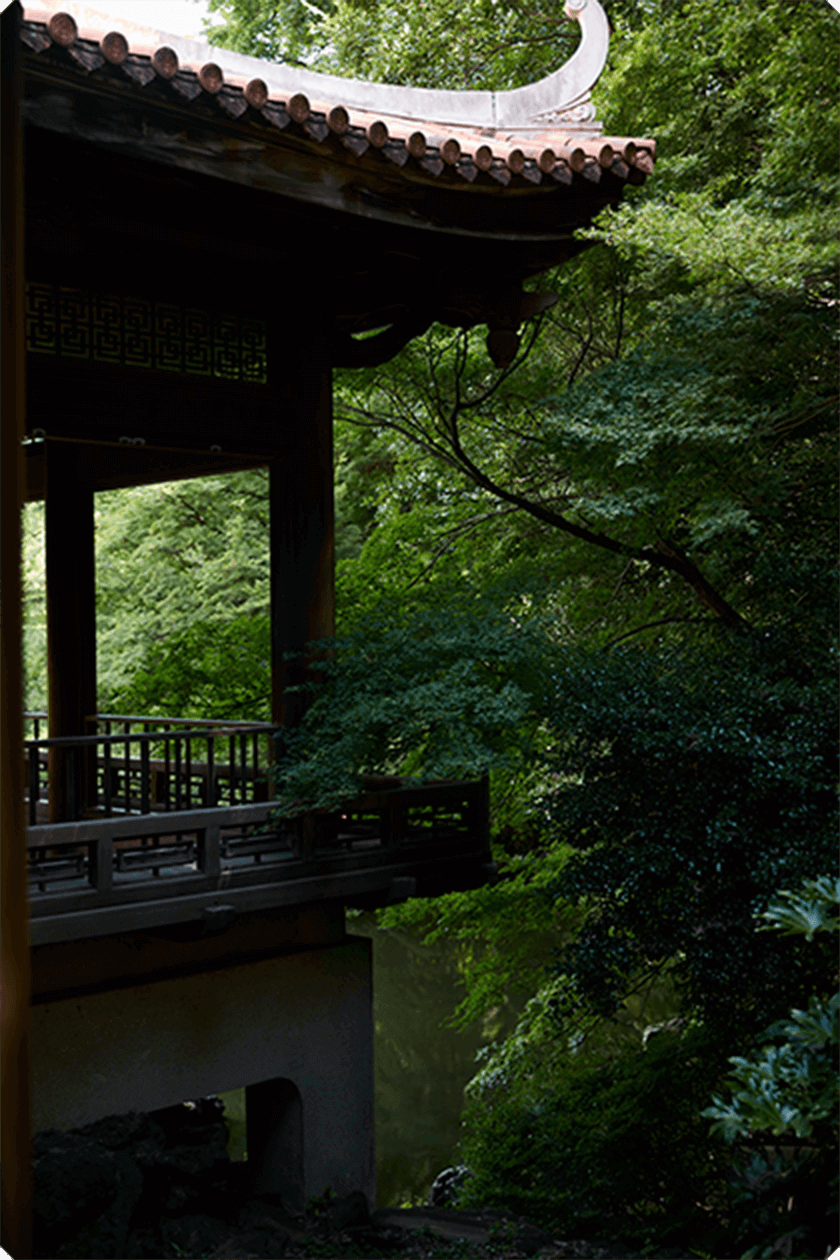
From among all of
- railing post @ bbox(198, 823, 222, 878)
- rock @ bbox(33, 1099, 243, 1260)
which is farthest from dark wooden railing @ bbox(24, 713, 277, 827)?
rock @ bbox(33, 1099, 243, 1260)

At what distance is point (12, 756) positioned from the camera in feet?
7.73

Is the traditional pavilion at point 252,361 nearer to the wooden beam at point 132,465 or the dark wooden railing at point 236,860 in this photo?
the dark wooden railing at point 236,860

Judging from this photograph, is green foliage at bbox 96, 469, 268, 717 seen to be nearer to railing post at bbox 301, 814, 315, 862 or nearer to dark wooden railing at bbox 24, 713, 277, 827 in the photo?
dark wooden railing at bbox 24, 713, 277, 827

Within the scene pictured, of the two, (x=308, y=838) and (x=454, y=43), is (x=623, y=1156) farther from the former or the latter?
(x=454, y=43)

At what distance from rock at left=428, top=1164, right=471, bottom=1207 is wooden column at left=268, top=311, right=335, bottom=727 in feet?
17.1

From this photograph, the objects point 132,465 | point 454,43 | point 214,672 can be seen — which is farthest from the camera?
point 454,43

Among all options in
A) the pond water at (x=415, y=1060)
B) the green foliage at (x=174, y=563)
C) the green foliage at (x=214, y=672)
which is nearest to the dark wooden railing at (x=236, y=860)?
the green foliage at (x=214, y=672)

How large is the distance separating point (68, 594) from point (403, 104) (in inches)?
152

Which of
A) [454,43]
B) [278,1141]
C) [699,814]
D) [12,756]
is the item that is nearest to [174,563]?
[454,43]

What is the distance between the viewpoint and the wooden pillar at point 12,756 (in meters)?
2.35

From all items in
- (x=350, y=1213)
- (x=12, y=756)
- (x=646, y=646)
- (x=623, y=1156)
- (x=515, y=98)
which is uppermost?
(x=515, y=98)

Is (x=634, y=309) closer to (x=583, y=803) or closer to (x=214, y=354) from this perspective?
(x=214, y=354)

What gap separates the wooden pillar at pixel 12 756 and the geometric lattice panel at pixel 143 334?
3.14m

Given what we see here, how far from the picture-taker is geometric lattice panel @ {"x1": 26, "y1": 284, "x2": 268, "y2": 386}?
5562 mm
